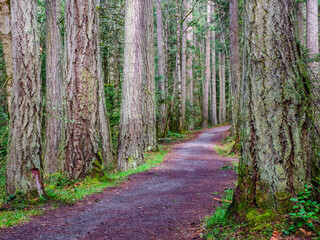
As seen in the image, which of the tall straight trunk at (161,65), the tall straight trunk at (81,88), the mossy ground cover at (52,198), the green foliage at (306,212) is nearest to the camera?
the green foliage at (306,212)

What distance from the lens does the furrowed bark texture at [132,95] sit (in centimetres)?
1023

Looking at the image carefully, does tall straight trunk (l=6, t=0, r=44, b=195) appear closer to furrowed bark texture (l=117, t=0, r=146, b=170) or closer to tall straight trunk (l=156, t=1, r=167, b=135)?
furrowed bark texture (l=117, t=0, r=146, b=170)

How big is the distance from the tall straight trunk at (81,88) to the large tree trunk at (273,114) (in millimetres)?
4824

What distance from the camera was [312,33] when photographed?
1458 cm

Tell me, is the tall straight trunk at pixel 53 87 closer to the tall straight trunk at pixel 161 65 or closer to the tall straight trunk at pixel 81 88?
the tall straight trunk at pixel 81 88

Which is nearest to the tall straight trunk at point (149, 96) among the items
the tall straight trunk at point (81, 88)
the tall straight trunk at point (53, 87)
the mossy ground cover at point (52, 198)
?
the tall straight trunk at point (53, 87)

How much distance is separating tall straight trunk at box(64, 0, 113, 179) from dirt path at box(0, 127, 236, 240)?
127 cm

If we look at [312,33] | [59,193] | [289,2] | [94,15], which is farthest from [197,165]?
[312,33]

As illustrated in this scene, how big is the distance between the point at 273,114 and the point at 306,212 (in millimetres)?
1111

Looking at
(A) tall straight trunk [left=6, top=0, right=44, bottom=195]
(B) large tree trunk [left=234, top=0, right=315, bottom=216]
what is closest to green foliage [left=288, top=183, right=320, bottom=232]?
(B) large tree trunk [left=234, top=0, right=315, bottom=216]

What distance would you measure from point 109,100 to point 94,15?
22.0 ft

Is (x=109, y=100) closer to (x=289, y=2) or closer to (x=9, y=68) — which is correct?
(x=9, y=68)

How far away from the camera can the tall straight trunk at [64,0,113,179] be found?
7184 millimetres

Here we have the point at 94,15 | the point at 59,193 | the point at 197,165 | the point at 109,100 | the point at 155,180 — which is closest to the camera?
the point at 59,193
